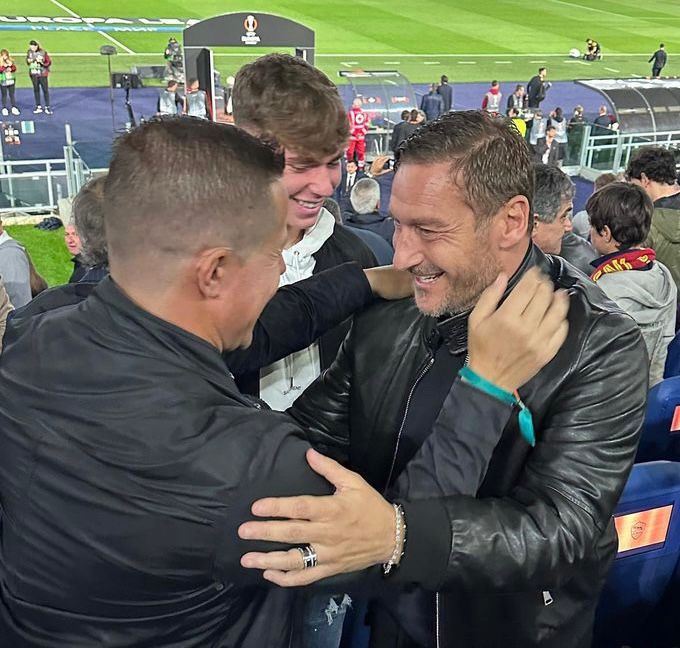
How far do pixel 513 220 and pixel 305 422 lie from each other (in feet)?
2.91

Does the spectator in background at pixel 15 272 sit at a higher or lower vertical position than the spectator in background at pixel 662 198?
lower

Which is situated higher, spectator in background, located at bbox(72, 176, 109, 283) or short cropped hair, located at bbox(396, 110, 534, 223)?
short cropped hair, located at bbox(396, 110, 534, 223)

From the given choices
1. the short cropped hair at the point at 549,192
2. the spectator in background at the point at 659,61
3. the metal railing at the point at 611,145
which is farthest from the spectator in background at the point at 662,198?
the spectator in background at the point at 659,61

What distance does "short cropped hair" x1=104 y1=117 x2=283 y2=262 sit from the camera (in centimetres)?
157

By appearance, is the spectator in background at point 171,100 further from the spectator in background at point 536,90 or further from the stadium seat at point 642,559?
the stadium seat at point 642,559

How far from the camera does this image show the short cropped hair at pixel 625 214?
471 centimetres

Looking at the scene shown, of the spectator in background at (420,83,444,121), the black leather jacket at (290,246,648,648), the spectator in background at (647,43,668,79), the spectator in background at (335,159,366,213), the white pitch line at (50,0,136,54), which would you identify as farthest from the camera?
the spectator in background at (647,43,668,79)

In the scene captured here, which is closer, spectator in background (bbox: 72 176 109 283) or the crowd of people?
the crowd of people

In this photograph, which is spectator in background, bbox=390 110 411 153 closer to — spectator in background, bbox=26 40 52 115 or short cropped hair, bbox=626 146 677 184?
short cropped hair, bbox=626 146 677 184

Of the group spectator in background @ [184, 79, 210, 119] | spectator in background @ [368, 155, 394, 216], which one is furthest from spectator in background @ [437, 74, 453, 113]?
spectator in background @ [184, 79, 210, 119]

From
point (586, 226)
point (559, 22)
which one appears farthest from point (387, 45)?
point (586, 226)

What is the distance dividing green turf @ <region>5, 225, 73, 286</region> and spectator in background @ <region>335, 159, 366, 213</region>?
4.39m

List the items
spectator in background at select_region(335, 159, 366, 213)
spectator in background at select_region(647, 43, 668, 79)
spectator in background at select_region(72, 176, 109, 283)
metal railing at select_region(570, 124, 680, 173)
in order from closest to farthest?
spectator in background at select_region(72, 176, 109, 283) → spectator in background at select_region(335, 159, 366, 213) → metal railing at select_region(570, 124, 680, 173) → spectator in background at select_region(647, 43, 668, 79)

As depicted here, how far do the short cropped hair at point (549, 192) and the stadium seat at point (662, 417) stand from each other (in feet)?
5.69
